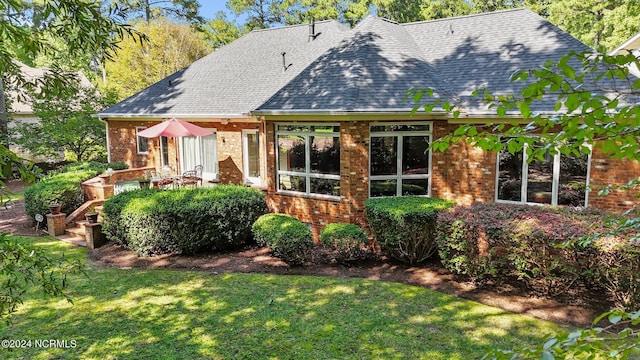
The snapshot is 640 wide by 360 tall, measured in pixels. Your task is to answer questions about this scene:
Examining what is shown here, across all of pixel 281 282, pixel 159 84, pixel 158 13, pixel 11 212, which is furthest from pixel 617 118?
pixel 158 13

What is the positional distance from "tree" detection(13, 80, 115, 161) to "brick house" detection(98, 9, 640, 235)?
8962 millimetres

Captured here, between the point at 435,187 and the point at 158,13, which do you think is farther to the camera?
the point at 158,13

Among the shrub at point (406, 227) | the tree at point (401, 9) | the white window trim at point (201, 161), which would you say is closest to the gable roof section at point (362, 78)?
Answer: the shrub at point (406, 227)

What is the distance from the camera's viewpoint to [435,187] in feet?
33.2

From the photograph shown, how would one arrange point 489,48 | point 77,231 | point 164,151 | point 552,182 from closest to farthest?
1. point 552,182
2. point 77,231
3. point 489,48
4. point 164,151

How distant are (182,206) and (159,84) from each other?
10.7m

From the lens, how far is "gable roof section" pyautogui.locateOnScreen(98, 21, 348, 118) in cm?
1425

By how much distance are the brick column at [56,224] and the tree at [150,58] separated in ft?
48.1

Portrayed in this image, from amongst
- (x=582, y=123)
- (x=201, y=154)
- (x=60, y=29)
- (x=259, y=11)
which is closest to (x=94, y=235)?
(x=201, y=154)

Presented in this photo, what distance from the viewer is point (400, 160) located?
10.0 meters

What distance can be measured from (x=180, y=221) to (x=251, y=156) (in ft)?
16.6

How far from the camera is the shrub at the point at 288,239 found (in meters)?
8.35

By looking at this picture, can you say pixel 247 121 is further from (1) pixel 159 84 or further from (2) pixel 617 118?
(2) pixel 617 118

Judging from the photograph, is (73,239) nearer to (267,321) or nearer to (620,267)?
(267,321)
